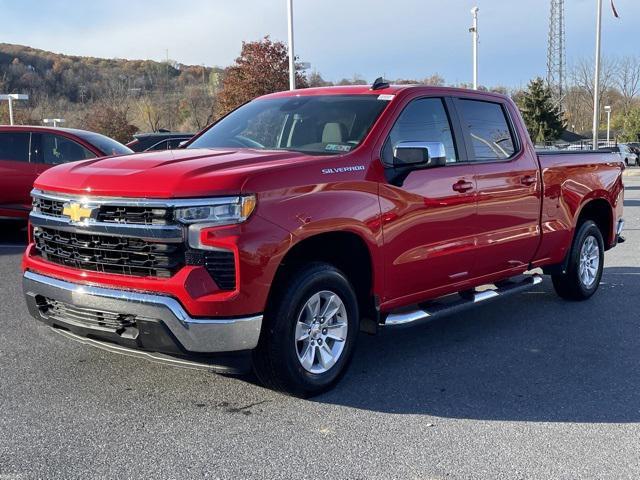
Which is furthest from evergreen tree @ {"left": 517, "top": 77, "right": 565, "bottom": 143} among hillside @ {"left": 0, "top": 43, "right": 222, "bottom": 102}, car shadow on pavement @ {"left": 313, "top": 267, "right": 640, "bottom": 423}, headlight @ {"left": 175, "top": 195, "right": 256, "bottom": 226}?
headlight @ {"left": 175, "top": 195, "right": 256, "bottom": 226}

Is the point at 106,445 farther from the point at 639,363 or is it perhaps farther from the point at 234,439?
the point at 639,363

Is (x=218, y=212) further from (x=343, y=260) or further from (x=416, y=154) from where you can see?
(x=416, y=154)

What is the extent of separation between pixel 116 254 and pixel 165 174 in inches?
21.5

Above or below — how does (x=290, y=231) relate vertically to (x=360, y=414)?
above

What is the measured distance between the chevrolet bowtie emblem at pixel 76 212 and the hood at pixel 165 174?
8cm

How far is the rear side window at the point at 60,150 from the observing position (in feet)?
34.5

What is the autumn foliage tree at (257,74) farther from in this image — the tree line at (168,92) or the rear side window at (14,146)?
the rear side window at (14,146)

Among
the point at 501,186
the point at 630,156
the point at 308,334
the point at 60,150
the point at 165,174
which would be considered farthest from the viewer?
the point at 630,156

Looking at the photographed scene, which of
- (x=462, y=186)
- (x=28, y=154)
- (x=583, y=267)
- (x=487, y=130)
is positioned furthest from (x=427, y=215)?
(x=28, y=154)

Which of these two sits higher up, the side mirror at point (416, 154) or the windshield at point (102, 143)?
the windshield at point (102, 143)

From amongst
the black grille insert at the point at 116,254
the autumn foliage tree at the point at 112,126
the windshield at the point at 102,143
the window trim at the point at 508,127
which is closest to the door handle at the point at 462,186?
the window trim at the point at 508,127

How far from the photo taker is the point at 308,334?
4.31 m

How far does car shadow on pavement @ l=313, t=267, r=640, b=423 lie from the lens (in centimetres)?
424

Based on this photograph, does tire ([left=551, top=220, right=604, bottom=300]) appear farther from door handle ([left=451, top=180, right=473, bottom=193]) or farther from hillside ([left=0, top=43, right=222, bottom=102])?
hillside ([left=0, top=43, right=222, bottom=102])
